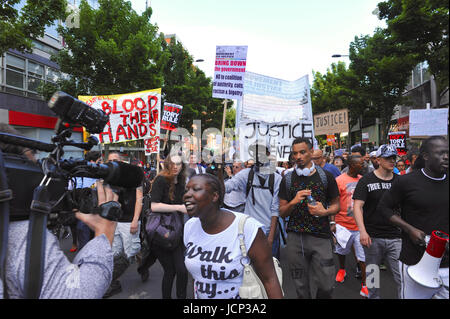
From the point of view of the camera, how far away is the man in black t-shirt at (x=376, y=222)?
3.59 metres

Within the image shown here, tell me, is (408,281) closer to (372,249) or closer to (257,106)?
(372,249)

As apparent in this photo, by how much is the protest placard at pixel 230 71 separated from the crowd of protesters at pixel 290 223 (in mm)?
2685

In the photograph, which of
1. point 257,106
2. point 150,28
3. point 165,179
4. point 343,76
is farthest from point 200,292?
point 343,76

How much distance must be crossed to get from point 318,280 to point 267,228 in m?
1.07

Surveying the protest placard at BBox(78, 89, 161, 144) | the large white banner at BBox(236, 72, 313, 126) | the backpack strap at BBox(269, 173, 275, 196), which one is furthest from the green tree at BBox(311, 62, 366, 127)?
the backpack strap at BBox(269, 173, 275, 196)

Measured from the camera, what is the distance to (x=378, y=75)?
19609mm

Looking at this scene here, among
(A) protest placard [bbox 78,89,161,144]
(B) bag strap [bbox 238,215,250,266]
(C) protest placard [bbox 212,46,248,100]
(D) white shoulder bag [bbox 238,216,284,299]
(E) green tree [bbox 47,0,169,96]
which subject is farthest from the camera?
(E) green tree [bbox 47,0,169,96]

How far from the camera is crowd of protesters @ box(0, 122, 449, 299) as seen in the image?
2.05m

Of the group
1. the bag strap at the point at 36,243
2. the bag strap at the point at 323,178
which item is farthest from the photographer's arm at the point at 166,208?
the bag strap at the point at 36,243

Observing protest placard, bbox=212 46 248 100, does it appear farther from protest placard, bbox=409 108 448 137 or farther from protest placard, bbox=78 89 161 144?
protest placard, bbox=409 108 448 137

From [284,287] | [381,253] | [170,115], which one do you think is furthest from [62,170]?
[170,115]

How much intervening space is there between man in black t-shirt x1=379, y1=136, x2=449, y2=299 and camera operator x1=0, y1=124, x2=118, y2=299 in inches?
83.3

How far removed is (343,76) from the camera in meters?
24.2

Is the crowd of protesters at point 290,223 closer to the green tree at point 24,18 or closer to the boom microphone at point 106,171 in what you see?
the boom microphone at point 106,171
